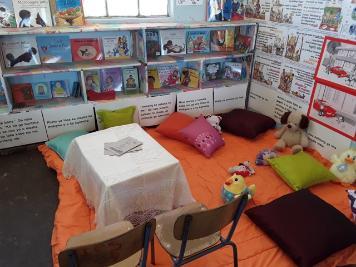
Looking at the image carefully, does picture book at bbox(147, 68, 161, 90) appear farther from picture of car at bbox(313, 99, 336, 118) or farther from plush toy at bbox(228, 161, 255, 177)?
picture of car at bbox(313, 99, 336, 118)

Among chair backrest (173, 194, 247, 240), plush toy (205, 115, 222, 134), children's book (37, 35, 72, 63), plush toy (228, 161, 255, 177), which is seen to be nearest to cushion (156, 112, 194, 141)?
plush toy (205, 115, 222, 134)

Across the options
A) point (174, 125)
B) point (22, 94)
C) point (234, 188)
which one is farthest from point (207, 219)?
point (22, 94)

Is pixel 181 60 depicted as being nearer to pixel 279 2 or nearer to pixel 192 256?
pixel 279 2

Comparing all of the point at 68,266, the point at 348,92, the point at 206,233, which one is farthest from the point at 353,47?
the point at 68,266

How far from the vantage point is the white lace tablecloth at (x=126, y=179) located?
1.78 metres

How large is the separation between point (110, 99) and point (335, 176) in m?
2.25

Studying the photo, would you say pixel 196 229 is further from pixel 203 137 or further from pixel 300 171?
pixel 203 137

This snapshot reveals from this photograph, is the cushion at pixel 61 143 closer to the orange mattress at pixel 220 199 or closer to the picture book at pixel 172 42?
the orange mattress at pixel 220 199

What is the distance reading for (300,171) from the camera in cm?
248

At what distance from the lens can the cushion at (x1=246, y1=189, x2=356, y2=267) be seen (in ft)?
→ 5.96

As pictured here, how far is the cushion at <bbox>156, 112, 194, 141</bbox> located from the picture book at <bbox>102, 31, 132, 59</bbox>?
860mm

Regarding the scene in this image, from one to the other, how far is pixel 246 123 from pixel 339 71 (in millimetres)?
1016

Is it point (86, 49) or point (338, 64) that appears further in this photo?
point (86, 49)

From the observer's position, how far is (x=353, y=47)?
2451 millimetres
